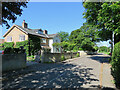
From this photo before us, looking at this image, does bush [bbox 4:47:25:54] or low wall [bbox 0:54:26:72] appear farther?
bush [bbox 4:47:25:54]

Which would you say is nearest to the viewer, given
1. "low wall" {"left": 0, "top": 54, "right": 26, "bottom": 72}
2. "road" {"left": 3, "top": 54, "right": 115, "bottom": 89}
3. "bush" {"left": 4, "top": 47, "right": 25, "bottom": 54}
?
"road" {"left": 3, "top": 54, "right": 115, "bottom": 89}

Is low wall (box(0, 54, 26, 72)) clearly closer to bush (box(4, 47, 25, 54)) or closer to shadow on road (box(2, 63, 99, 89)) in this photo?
bush (box(4, 47, 25, 54))

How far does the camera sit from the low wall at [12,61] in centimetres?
658

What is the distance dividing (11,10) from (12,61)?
457 centimetres

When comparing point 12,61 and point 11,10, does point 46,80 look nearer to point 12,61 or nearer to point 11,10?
point 12,61

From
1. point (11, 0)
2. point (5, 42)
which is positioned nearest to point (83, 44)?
point (5, 42)

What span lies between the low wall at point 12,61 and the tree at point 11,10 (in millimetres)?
3119

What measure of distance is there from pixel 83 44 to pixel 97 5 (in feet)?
75.8

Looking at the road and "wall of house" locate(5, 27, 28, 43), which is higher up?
"wall of house" locate(5, 27, 28, 43)

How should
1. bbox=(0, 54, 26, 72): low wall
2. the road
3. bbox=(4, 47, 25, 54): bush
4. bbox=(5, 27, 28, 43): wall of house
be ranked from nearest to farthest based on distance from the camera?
the road < bbox=(0, 54, 26, 72): low wall < bbox=(4, 47, 25, 54): bush < bbox=(5, 27, 28, 43): wall of house

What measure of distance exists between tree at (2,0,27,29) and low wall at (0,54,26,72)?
10.2ft

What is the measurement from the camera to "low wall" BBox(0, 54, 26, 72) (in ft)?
21.6

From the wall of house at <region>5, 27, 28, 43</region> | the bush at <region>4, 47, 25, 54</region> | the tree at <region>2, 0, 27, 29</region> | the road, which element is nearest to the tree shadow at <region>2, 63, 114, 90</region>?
the road

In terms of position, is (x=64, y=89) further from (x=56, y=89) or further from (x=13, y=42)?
(x=13, y=42)
